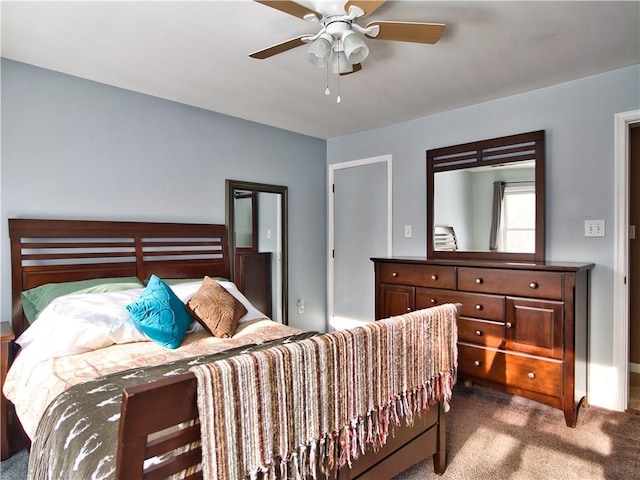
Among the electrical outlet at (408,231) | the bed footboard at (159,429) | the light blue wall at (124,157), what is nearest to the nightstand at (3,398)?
the light blue wall at (124,157)

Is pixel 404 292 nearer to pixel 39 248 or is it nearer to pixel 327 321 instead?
pixel 327 321

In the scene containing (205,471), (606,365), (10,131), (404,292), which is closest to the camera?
(205,471)

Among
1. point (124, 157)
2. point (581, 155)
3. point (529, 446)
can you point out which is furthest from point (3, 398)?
point (581, 155)

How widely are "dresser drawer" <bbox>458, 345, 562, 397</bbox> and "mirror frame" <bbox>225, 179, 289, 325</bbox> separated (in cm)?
187

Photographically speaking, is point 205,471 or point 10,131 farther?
point 10,131

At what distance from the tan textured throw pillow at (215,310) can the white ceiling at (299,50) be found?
1.52 metres

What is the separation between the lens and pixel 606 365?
2.74m

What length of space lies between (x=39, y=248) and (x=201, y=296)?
1136mm

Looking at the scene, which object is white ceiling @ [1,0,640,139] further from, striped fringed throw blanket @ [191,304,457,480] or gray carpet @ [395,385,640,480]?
gray carpet @ [395,385,640,480]

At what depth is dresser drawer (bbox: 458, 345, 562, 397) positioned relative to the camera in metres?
2.52

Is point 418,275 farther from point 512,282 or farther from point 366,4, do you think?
point 366,4

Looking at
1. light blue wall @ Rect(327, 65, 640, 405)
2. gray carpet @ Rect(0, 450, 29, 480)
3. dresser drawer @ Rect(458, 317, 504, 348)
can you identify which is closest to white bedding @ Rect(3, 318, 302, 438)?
gray carpet @ Rect(0, 450, 29, 480)

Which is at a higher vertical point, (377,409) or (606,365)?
(377,409)

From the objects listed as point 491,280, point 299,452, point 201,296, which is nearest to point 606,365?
point 491,280
